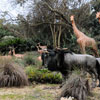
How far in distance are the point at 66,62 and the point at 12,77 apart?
1.83m

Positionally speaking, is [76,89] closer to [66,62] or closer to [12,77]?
[66,62]

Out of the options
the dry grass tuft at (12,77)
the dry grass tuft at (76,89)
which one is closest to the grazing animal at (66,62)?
the dry grass tuft at (76,89)

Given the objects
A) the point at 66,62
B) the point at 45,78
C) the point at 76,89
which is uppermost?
the point at 66,62

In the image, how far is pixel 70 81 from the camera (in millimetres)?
4047

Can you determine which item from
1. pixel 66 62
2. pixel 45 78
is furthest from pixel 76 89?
pixel 45 78

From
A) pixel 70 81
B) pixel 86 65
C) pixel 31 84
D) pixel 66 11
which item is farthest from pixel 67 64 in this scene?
pixel 66 11

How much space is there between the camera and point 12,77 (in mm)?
5445

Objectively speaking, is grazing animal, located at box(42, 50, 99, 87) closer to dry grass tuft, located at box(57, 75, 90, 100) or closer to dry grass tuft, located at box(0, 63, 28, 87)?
dry grass tuft, located at box(57, 75, 90, 100)

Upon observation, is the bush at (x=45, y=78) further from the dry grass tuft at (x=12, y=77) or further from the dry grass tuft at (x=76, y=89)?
the dry grass tuft at (x=76, y=89)

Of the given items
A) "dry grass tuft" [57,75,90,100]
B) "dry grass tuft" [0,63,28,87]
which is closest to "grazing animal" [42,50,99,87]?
"dry grass tuft" [57,75,90,100]

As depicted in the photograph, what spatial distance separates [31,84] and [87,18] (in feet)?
41.7

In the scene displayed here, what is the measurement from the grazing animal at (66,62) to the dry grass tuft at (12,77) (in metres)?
1.05

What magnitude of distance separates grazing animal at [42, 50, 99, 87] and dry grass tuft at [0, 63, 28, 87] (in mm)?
1051

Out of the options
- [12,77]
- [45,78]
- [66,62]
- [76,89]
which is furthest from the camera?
[45,78]
